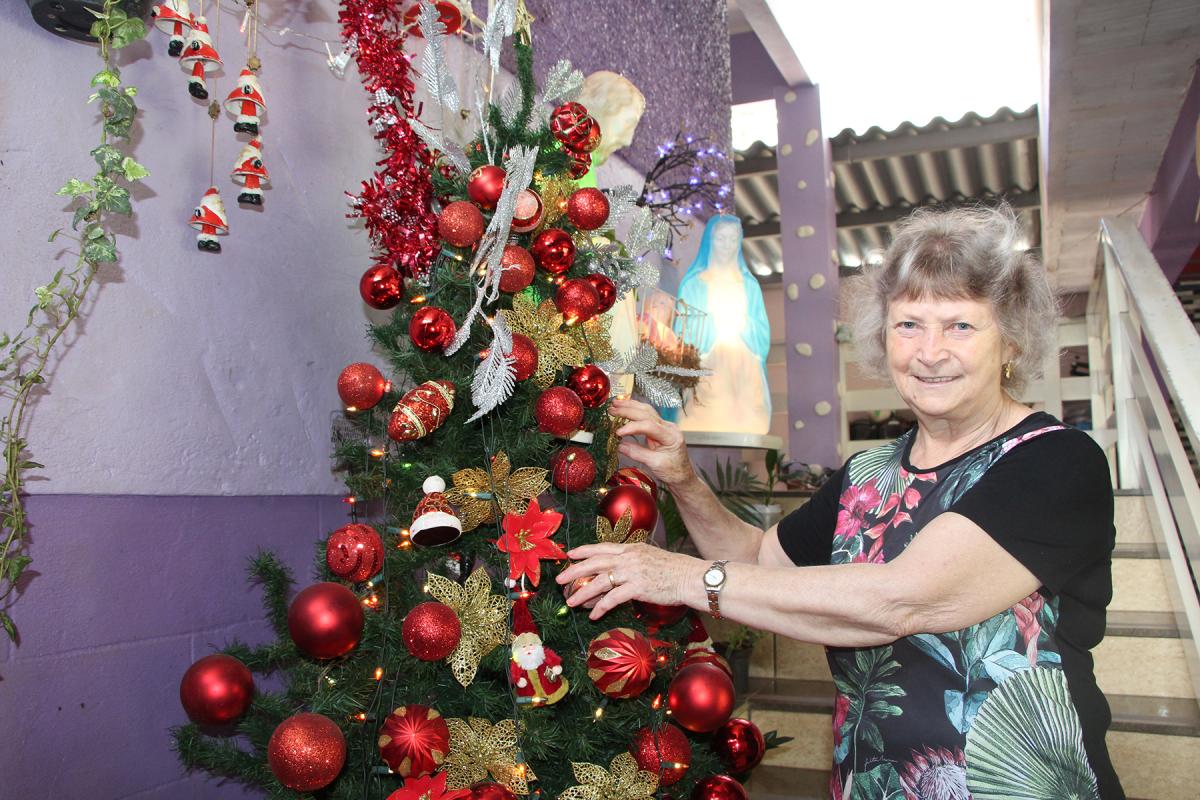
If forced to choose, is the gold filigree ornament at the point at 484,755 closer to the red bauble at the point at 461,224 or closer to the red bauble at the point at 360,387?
the red bauble at the point at 360,387

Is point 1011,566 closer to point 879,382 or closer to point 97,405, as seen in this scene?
point 879,382

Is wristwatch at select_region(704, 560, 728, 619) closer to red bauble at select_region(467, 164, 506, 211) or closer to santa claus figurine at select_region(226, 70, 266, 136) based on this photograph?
red bauble at select_region(467, 164, 506, 211)

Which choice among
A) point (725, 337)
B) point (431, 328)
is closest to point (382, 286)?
point (431, 328)

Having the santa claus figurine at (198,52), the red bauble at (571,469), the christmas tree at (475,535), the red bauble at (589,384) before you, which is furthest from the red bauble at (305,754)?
the santa claus figurine at (198,52)

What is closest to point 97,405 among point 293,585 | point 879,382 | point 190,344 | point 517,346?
point 190,344

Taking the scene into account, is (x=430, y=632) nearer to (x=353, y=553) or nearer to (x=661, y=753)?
(x=353, y=553)

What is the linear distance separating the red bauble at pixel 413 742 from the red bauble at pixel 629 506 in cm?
41

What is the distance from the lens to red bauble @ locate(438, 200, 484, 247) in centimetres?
135

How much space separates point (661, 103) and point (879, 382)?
7.49ft

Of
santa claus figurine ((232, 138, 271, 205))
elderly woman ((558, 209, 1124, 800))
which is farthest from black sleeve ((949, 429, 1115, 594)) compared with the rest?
santa claus figurine ((232, 138, 271, 205))

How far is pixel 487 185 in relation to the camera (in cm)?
136

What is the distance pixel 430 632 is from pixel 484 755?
207 millimetres

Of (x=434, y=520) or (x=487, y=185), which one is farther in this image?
(x=487, y=185)

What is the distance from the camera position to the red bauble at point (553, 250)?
1.41 meters
